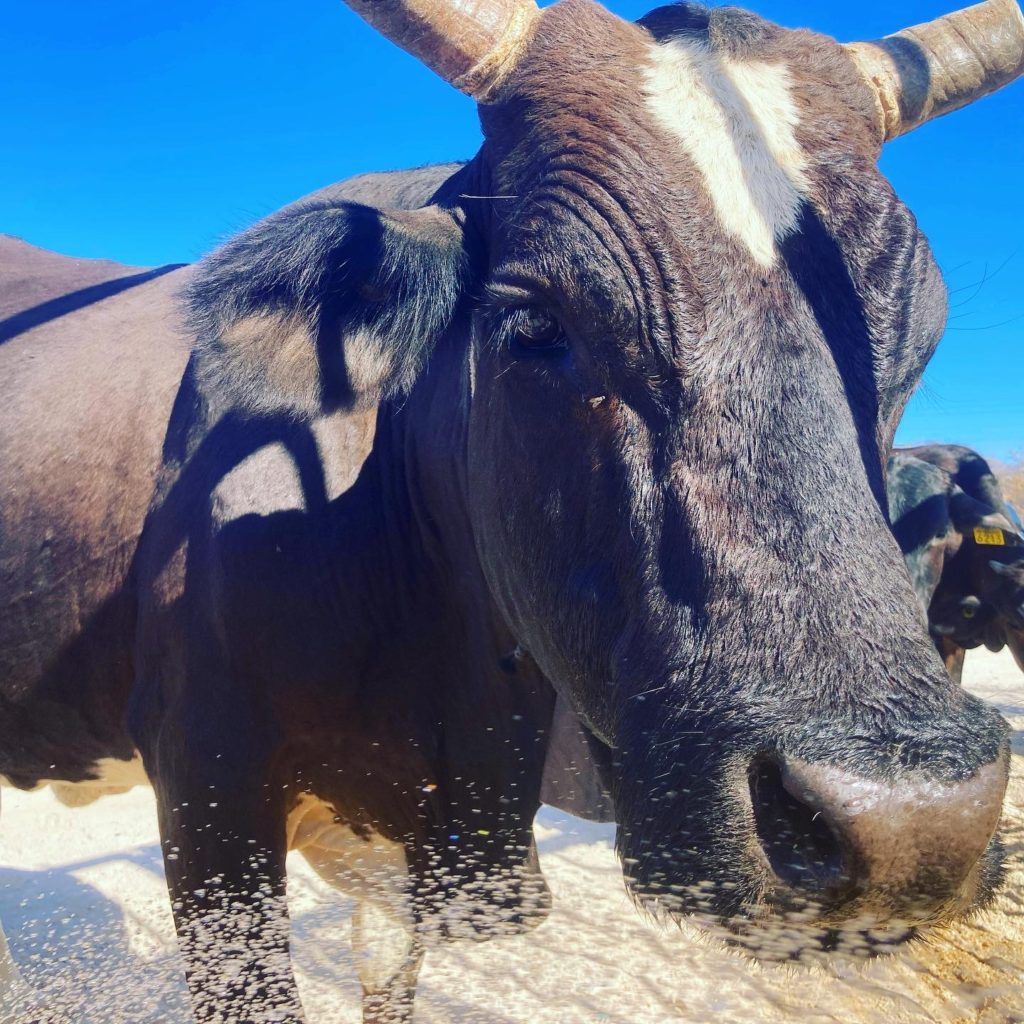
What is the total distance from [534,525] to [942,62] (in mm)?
2028

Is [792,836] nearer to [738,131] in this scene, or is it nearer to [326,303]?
[738,131]

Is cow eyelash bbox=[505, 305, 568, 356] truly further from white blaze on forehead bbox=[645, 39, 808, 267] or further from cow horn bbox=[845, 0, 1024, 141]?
cow horn bbox=[845, 0, 1024, 141]

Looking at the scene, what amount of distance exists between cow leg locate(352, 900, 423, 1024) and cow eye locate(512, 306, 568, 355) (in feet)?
7.14

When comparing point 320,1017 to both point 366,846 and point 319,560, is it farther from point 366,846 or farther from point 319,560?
point 319,560

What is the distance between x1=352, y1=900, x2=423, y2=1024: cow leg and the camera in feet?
11.2

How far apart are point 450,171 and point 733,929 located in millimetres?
2886

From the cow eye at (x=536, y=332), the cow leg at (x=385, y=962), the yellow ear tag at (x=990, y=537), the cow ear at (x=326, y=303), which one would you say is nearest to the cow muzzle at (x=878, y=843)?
the cow eye at (x=536, y=332)

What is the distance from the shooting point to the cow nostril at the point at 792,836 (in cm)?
139

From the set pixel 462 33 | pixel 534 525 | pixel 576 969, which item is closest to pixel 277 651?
pixel 534 525

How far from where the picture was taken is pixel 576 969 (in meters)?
2.25

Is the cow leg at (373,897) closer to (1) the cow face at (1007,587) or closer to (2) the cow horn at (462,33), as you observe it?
(2) the cow horn at (462,33)

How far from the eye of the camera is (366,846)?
3.07 meters

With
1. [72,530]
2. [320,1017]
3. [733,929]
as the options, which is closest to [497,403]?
[733,929]

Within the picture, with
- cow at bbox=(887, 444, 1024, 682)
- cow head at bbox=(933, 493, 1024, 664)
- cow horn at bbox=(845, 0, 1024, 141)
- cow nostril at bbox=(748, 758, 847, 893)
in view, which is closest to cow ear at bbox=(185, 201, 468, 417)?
cow horn at bbox=(845, 0, 1024, 141)
